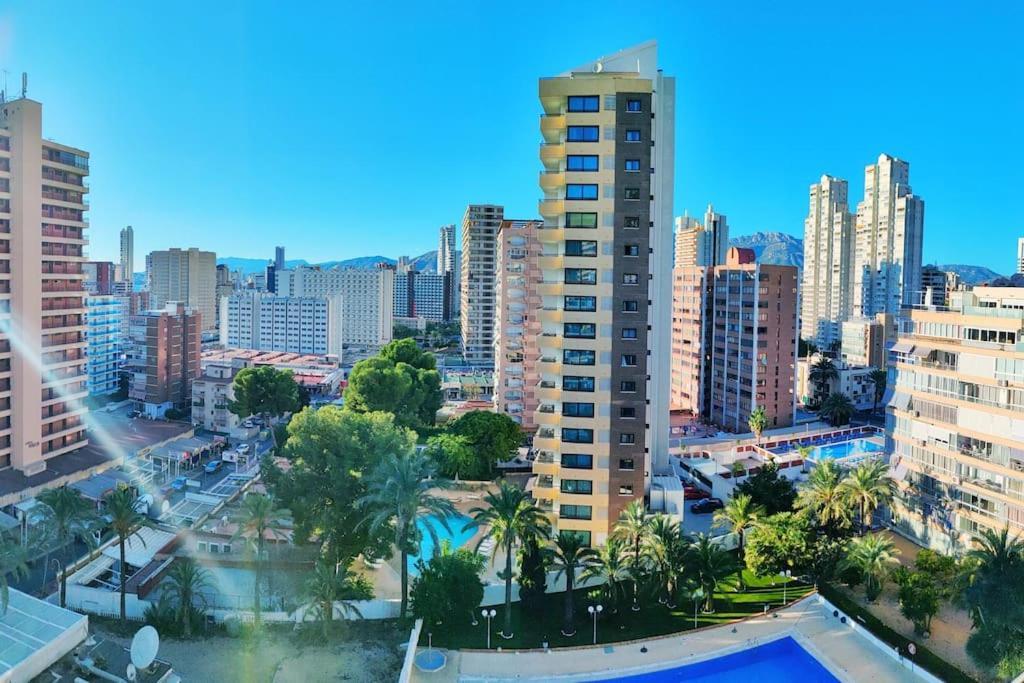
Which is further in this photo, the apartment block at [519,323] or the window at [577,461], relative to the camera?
the apartment block at [519,323]

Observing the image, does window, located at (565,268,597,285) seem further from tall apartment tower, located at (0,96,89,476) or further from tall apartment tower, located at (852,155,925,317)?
tall apartment tower, located at (852,155,925,317)

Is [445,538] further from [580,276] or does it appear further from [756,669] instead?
[756,669]

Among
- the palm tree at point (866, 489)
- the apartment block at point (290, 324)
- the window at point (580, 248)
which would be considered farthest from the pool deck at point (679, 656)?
the apartment block at point (290, 324)

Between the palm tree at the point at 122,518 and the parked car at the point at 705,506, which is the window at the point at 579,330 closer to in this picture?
the parked car at the point at 705,506

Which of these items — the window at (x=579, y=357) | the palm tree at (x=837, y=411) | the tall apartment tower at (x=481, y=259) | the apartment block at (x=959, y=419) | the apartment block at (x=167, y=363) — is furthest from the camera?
the tall apartment tower at (x=481, y=259)

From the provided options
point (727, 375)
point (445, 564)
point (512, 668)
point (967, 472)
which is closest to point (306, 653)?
point (445, 564)

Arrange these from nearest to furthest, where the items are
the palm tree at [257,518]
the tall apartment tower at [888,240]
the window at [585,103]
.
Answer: the palm tree at [257,518], the window at [585,103], the tall apartment tower at [888,240]

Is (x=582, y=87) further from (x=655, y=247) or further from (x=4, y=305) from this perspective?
(x=4, y=305)

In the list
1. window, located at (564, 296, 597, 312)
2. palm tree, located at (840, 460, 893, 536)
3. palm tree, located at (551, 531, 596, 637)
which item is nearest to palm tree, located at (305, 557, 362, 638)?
palm tree, located at (551, 531, 596, 637)
